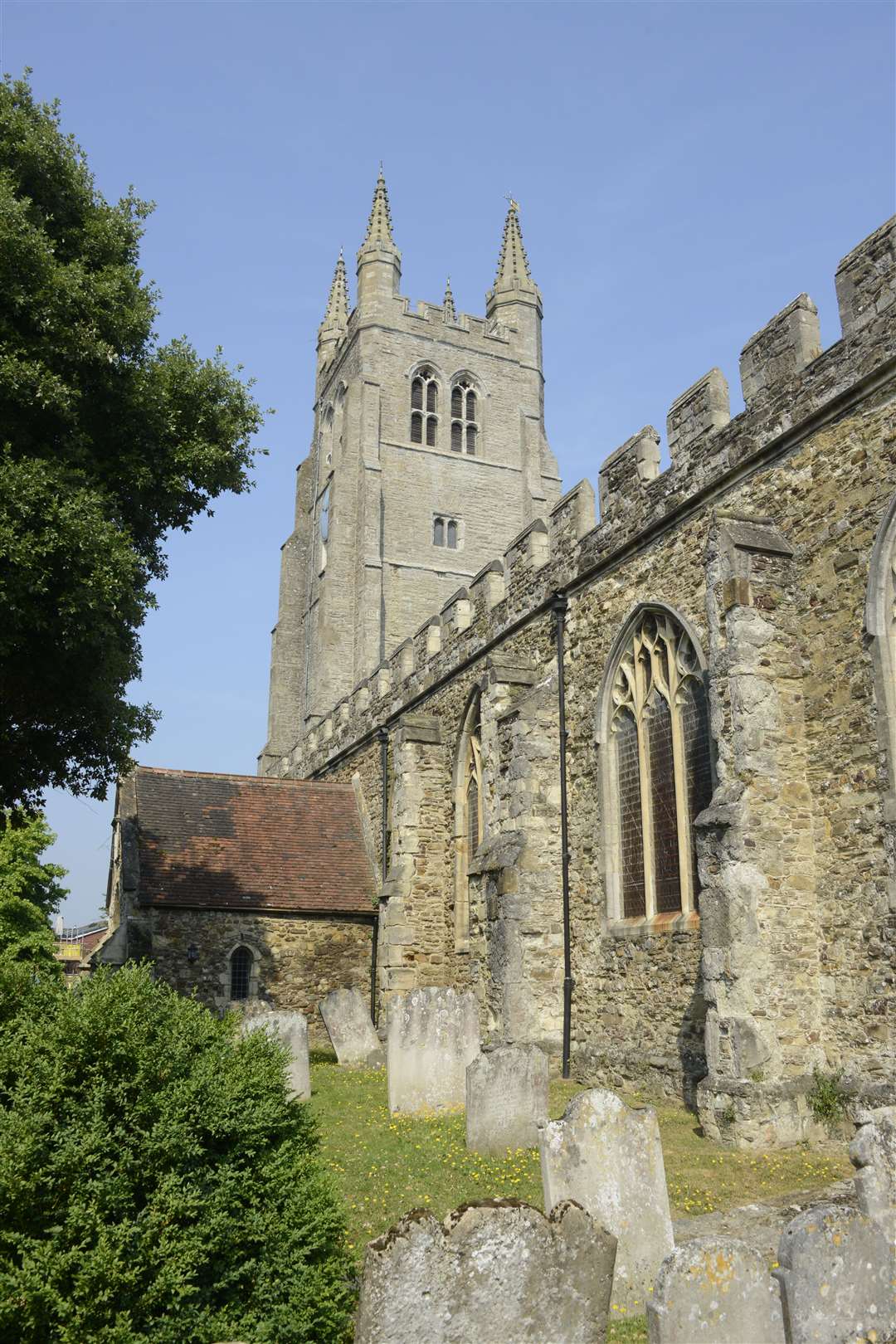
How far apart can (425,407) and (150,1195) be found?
4013cm

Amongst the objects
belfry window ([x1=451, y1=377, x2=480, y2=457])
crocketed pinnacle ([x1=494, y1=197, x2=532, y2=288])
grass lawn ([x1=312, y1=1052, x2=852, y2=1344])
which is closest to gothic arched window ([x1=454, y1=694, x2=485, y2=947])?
grass lawn ([x1=312, y1=1052, x2=852, y2=1344])

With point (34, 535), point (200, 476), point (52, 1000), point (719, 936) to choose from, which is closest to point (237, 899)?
point (200, 476)

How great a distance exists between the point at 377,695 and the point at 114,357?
39.9ft

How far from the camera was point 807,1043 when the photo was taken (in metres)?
9.15

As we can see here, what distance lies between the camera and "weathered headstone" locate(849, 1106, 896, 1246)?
507cm

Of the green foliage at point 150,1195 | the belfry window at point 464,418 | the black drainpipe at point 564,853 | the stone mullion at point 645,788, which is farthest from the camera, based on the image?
the belfry window at point 464,418

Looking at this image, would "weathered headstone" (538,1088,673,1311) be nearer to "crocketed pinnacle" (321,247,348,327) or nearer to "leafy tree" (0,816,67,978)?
"leafy tree" (0,816,67,978)

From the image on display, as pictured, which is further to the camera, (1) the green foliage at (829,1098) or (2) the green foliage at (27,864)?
(2) the green foliage at (27,864)

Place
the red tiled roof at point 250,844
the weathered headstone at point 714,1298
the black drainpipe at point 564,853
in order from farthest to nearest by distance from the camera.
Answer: the red tiled roof at point 250,844 < the black drainpipe at point 564,853 < the weathered headstone at point 714,1298

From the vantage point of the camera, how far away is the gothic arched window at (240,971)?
1859cm

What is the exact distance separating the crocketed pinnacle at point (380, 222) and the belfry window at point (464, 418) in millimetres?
6598

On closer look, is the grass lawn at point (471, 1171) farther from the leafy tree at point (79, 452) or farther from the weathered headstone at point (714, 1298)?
the leafy tree at point (79, 452)

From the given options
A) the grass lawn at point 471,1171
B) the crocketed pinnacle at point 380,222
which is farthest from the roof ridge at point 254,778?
the crocketed pinnacle at point 380,222

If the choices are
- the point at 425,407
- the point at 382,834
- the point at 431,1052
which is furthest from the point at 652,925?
the point at 425,407
